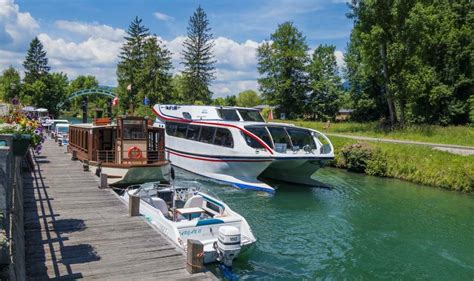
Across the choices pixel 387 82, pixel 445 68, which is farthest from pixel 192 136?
pixel 445 68

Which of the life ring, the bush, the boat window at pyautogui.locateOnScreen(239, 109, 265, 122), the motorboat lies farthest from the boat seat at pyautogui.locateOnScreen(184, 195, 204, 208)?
the bush

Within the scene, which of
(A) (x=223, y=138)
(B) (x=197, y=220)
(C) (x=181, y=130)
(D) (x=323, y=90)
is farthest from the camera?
(D) (x=323, y=90)

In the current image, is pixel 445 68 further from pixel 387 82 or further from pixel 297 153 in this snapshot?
pixel 297 153

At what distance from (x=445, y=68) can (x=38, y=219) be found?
40.1 metres

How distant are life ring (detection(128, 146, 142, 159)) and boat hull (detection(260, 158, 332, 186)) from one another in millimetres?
6572

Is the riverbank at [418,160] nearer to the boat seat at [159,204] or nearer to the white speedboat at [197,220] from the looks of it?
the white speedboat at [197,220]

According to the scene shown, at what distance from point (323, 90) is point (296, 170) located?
40123 millimetres

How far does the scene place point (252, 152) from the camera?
1939cm

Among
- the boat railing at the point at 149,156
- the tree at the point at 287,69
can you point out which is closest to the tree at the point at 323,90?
the tree at the point at 287,69

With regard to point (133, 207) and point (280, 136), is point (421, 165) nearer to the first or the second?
point (280, 136)

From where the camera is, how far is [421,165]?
2409cm

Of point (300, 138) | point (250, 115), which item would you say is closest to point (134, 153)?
point (300, 138)

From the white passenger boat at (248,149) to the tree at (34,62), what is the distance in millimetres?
77670

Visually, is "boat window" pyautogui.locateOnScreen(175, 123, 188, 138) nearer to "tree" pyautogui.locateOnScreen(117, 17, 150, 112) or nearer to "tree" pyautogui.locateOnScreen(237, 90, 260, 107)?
"tree" pyautogui.locateOnScreen(117, 17, 150, 112)
